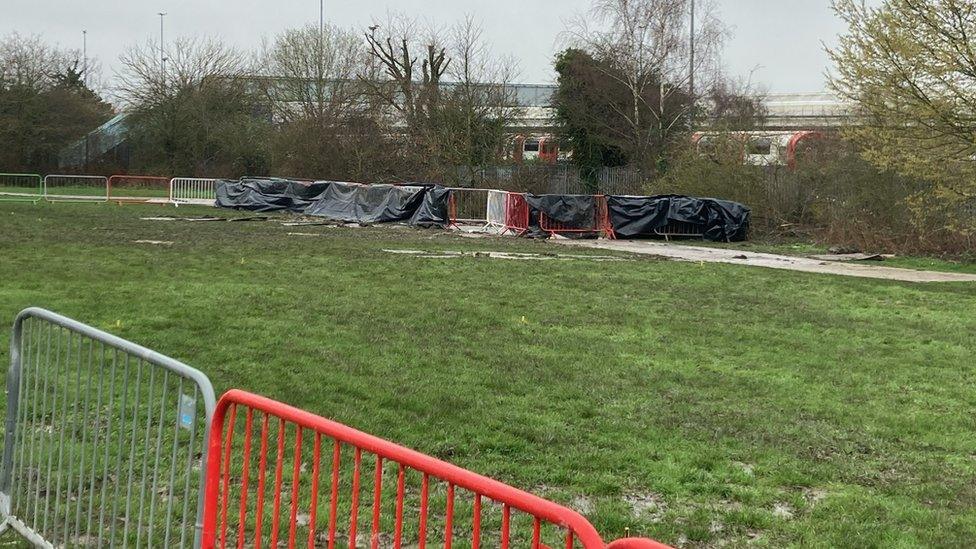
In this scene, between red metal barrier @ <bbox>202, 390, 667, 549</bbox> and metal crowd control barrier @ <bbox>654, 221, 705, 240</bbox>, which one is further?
metal crowd control barrier @ <bbox>654, 221, 705, 240</bbox>

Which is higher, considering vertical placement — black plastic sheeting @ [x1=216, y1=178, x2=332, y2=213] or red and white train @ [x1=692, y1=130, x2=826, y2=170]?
red and white train @ [x1=692, y1=130, x2=826, y2=170]

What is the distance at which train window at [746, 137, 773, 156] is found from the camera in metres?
32.9

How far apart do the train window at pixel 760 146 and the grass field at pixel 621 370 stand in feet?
50.2

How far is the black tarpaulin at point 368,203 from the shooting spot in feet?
110

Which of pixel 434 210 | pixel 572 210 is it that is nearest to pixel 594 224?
pixel 572 210

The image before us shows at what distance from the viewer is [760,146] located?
34.0 meters

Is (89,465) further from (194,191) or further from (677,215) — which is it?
(194,191)

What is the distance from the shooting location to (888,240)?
88.1 ft

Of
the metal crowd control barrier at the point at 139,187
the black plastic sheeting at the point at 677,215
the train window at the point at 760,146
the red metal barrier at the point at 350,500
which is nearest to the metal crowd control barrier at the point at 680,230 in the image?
the black plastic sheeting at the point at 677,215

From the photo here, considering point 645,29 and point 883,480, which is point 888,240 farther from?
point 883,480

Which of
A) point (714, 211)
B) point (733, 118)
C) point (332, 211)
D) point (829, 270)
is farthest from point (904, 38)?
point (332, 211)

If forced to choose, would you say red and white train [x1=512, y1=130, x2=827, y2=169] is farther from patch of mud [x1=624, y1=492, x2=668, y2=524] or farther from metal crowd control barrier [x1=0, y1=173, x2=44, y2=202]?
patch of mud [x1=624, y1=492, x2=668, y2=524]

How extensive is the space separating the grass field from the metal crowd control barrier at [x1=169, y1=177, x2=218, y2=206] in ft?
80.2

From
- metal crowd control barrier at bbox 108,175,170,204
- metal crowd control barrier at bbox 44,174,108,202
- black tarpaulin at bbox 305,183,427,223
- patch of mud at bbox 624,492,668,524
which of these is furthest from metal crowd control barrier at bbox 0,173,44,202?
patch of mud at bbox 624,492,668,524
